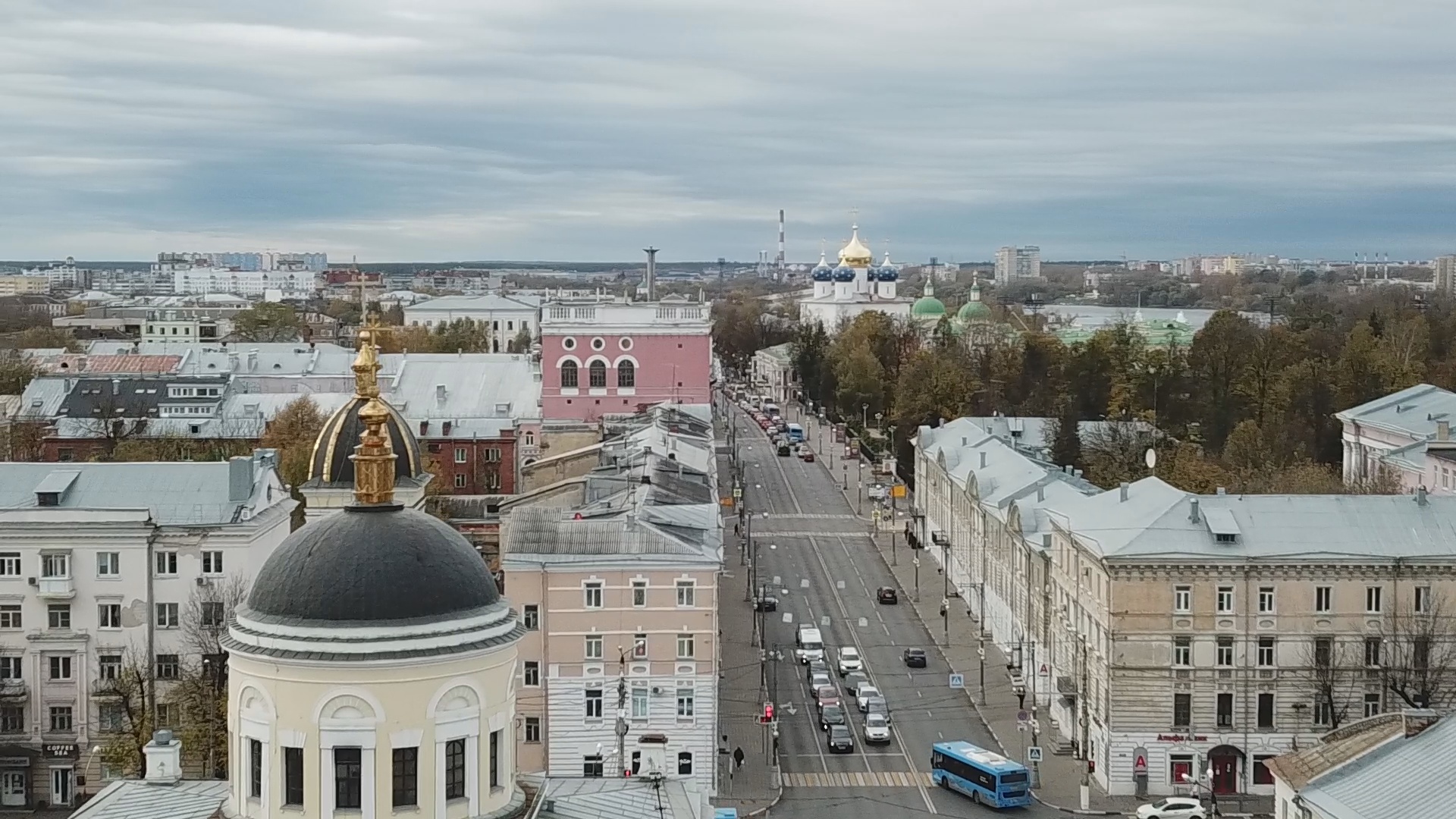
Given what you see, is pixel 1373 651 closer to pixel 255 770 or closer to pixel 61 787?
pixel 61 787

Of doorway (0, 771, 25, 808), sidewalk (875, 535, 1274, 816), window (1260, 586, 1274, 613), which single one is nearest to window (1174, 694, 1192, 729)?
sidewalk (875, 535, 1274, 816)

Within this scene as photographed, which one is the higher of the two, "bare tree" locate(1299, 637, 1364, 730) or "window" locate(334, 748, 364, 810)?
"window" locate(334, 748, 364, 810)

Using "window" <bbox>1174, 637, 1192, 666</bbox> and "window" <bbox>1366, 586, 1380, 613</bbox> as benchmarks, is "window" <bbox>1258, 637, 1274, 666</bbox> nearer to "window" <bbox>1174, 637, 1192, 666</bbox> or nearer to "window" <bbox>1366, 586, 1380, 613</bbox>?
"window" <bbox>1174, 637, 1192, 666</bbox>

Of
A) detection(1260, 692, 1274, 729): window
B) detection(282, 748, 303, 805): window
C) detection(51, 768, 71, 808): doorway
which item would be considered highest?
detection(282, 748, 303, 805): window

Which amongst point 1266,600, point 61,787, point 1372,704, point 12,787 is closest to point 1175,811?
point 1266,600

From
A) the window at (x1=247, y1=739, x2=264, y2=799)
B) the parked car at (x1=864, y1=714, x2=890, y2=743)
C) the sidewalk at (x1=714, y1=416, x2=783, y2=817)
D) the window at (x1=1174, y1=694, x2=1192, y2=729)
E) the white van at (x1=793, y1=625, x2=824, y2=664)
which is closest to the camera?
the window at (x1=247, y1=739, x2=264, y2=799)

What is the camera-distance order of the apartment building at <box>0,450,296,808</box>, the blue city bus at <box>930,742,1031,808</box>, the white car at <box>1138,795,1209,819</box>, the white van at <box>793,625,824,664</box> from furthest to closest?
the white van at <box>793,625,824,664</box> < the apartment building at <box>0,450,296,808</box> < the blue city bus at <box>930,742,1031,808</box> < the white car at <box>1138,795,1209,819</box>

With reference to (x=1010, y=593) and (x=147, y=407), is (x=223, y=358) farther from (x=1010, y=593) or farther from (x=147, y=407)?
(x=1010, y=593)
